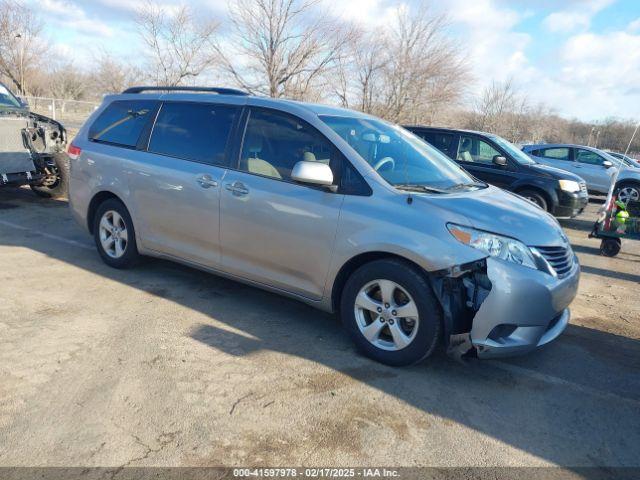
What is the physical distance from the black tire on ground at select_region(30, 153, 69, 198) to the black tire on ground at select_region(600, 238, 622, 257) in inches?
361

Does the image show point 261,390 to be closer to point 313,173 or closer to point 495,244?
point 313,173

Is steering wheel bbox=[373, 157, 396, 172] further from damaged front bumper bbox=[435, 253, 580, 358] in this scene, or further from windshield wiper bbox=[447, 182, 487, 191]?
damaged front bumper bbox=[435, 253, 580, 358]

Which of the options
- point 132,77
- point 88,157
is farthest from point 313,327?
point 132,77

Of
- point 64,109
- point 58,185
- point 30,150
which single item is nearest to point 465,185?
point 30,150

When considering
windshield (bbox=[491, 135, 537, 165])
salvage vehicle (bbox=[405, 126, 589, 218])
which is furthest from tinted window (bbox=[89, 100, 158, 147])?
windshield (bbox=[491, 135, 537, 165])

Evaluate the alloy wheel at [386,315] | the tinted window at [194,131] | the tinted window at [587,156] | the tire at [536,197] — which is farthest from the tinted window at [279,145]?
the tinted window at [587,156]

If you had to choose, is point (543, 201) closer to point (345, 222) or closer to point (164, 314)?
point (345, 222)

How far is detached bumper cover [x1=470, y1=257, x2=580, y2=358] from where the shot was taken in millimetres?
3312

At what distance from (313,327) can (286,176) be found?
1.29m

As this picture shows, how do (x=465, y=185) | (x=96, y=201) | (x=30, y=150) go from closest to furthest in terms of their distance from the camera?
(x=465, y=185) < (x=96, y=201) < (x=30, y=150)

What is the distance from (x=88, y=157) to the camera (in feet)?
17.9

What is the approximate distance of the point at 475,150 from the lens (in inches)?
383

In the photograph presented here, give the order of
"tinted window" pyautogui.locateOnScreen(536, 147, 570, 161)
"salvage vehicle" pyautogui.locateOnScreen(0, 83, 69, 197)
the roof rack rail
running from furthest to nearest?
"tinted window" pyautogui.locateOnScreen(536, 147, 570, 161) < "salvage vehicle" pyautogui.locateOnScreen(0, 83, 69, 197) < the roof rack rail

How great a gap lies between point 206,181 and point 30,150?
557cm
